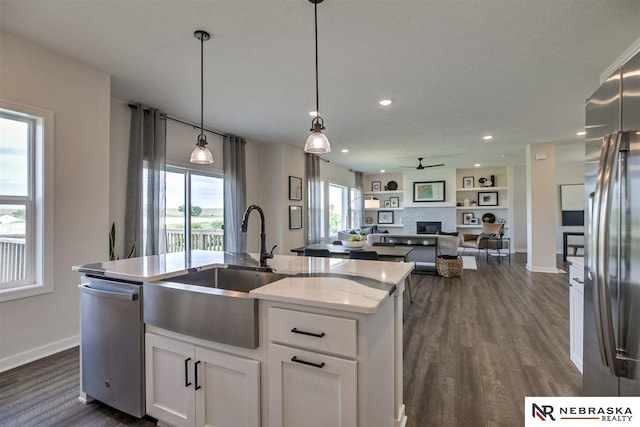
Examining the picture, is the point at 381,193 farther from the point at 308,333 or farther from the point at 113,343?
the point at 308,333

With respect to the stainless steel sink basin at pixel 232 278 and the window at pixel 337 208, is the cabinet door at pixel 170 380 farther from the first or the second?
the window at pixel 337 208

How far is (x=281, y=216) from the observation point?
237 inches

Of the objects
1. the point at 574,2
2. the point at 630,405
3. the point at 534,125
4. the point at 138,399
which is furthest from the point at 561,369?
the point at 534,125

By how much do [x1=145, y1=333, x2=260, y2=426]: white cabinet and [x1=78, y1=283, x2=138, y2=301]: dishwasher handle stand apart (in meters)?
0.25

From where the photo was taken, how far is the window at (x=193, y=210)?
179 inches

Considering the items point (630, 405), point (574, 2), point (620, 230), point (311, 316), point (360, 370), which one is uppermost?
point (574, 2)

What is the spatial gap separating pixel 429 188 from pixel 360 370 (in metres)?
9.77

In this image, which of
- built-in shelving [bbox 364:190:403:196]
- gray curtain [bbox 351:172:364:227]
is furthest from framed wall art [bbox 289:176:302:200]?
built-in shelving [bbox 364:190:403:196]

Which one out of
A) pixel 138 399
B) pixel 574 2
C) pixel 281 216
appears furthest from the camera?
pixel 281 216

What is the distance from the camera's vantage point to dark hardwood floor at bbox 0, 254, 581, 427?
1.91m

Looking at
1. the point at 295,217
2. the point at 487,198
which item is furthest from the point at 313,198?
the point at 487,198

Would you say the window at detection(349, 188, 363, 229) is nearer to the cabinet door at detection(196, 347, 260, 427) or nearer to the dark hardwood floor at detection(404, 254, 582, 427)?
the dark hardwood floor at detection(404, 254, 582, 427)

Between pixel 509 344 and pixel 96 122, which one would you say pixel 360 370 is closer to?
pixel 509 344

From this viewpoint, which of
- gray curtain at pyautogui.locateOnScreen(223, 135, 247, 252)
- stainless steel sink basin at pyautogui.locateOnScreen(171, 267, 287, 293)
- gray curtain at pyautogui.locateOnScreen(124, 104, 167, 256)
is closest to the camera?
stainless steel sink basin at pyautogui.locateOnScreen(171, 267, 287, 293)
